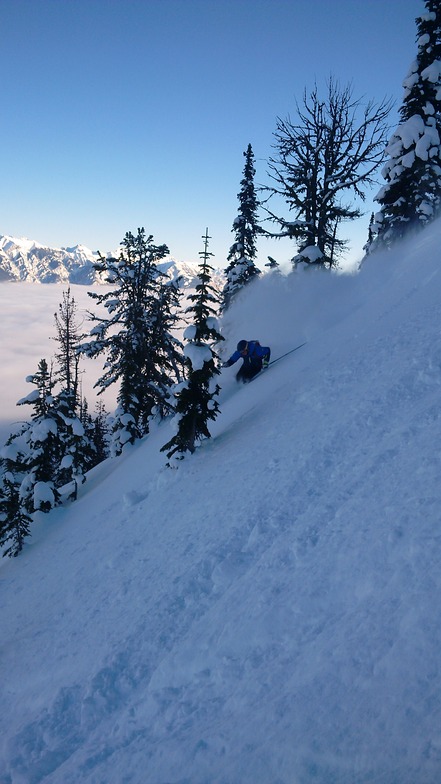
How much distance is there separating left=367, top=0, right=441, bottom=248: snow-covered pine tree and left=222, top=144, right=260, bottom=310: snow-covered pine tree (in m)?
10.0

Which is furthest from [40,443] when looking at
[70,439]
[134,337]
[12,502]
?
[134,337]

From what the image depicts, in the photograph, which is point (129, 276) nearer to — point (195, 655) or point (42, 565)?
point (42, 565)

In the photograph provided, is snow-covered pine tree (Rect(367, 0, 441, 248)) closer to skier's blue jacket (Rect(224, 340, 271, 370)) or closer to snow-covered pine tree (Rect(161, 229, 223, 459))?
skier's blue jacket (Rect(224, 340, 271, 370))

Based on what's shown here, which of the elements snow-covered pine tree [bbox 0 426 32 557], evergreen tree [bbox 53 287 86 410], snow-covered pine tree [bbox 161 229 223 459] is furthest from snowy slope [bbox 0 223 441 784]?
evergreen tree [bbox 53 287 86 410]

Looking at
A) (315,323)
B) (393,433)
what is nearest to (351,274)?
(315,323)

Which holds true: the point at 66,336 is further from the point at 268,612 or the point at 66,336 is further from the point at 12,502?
the point at 268,612

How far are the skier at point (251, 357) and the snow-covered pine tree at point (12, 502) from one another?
9.12 meters

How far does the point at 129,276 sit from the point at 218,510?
16.2m

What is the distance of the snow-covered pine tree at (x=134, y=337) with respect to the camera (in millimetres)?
19703

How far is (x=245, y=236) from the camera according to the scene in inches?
1113

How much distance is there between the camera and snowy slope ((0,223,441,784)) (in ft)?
10.6

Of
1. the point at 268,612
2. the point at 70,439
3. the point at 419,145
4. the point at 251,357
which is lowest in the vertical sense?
the point at 268,612

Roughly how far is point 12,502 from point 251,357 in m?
11.1

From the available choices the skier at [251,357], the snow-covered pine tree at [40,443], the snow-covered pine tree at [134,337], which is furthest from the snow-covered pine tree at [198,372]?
the snow-covered pine tree at [134,337]
